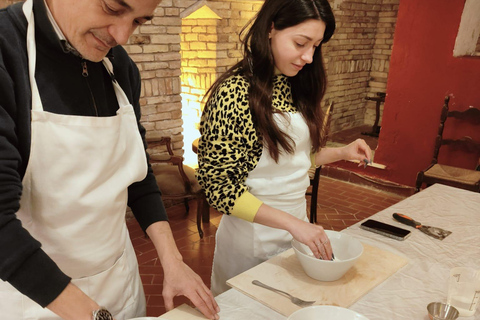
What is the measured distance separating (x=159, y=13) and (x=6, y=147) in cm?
322

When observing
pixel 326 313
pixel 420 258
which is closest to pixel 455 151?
pixel 420 258

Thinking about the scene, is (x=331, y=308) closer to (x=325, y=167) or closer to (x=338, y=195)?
(x=338, y=195)

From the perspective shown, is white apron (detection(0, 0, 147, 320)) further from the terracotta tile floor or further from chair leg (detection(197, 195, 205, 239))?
chair leg (detection(197, 195, 205, 239))

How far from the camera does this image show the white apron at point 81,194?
94 cm

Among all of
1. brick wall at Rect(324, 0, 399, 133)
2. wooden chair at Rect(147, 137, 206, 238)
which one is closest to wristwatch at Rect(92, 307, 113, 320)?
wooden chair at Rect(147, 137, 206, 238)

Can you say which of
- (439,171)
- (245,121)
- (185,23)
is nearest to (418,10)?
(439,171)

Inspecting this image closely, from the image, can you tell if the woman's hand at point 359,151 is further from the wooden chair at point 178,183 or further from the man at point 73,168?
the wooden chair at point 178,183

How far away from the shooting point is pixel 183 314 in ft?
3.52

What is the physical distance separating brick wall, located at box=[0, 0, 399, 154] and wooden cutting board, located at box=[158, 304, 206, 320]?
110 inches

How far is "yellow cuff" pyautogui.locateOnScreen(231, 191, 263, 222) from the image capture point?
4.64 ft

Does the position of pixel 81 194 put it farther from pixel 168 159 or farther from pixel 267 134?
pixel 168 159

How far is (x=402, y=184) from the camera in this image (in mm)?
4621

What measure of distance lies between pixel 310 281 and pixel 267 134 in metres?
0.55

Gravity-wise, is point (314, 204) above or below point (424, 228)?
below
